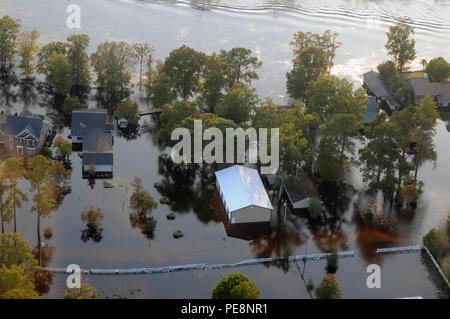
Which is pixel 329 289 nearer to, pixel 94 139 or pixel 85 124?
pixel 94 139

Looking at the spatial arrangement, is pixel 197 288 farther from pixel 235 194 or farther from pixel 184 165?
pixel 184 165

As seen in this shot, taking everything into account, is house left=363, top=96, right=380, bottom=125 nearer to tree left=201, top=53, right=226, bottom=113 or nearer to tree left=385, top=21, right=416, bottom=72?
tree left=385, top=21, right=416, bottom=72

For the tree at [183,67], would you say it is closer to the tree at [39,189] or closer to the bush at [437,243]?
the tree at [39,189]

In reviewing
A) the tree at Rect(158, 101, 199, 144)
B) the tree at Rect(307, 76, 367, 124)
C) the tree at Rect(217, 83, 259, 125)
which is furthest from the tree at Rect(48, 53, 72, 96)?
the tree at Rect(307, 76, 367, 124)

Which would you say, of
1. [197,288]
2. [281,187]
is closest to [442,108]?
[281,187]

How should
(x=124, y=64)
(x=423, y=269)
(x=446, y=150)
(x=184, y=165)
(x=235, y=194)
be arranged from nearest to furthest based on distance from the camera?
(x=423, y=269)
(x=235, y=194)
(x=184, y=165)
(x=446, y=150)
(x=124, y=64)

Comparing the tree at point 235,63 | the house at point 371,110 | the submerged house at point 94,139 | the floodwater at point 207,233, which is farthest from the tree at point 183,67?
the house at point 371,110

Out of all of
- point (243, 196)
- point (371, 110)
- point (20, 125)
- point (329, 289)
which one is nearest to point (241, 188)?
point (243, 196)
